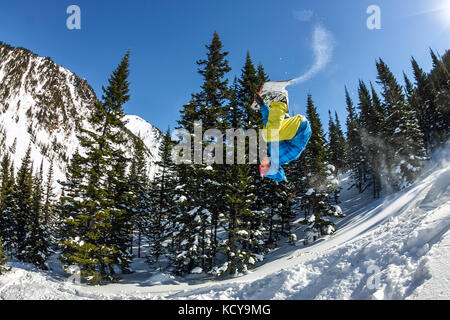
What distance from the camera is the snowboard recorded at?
252 inches

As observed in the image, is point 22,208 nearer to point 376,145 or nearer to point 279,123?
point 279,123

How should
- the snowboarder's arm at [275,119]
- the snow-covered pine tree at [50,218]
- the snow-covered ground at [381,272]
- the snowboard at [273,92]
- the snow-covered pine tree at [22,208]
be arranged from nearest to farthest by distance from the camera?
the snow-covered ground at [381,272] < the snowboard at [273,92] < the snowboarder's arm at [275,119] < the snow-covered pine tree at [22,208] < the snow-covered pine tree at [50,218]

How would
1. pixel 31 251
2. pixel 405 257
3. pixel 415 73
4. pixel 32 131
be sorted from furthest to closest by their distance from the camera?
pixel 32 131 < pixel 415 73 < pixel 31 251 < pixel 405 257

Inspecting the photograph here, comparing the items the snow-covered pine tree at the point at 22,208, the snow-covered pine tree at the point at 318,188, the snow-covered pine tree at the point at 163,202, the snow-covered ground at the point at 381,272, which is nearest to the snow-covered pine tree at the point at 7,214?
the snow-covered pine tree at the point at 22,208

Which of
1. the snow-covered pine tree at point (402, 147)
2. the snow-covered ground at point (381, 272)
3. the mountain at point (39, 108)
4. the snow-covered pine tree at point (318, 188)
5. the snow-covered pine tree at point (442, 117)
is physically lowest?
the snow-covered ground at point (381, 272)

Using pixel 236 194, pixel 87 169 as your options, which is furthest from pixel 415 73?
pixel 87 169

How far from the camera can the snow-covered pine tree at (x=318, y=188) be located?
18.8m

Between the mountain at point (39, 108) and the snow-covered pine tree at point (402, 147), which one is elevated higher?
the mountain at point (39, 108)

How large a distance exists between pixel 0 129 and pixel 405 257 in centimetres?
13328

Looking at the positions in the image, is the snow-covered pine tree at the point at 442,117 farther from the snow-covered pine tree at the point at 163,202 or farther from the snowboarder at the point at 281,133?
the snowboarder at the point at 281,133

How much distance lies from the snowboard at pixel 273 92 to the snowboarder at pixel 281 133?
0.38 ft
